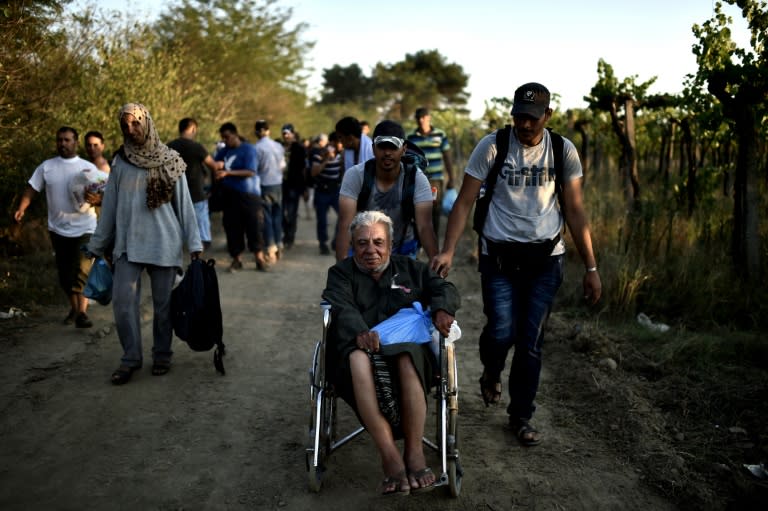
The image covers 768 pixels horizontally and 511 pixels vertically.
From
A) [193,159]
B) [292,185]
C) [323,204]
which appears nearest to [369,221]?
[193,159]

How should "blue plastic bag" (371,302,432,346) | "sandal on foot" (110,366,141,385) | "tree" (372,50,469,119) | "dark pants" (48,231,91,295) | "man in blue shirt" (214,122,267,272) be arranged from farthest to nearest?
"tree" (372,50,469,119) < "man in blue shirt" (214,122,267,272) < "dark pants" (48,231,91,295) < "sandal on foot" (110,366,141,385) < "blue plastic bag" (371,302,432,346)

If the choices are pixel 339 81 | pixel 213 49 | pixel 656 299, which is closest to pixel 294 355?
pixel 656 299

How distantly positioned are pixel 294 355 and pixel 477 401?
67.6 inches

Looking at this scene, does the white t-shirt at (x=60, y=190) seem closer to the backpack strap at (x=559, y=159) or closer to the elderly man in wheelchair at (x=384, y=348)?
the elderly man in wheelchair at (x=384, y=348)

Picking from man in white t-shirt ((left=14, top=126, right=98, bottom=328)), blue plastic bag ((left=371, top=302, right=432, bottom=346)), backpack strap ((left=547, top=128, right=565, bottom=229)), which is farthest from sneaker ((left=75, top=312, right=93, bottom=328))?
backpack strap ((left=547, top=128, right=565, bottom=229))

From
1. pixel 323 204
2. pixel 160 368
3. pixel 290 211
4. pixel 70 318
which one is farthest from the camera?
pixel 290 211

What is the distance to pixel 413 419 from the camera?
3377mm

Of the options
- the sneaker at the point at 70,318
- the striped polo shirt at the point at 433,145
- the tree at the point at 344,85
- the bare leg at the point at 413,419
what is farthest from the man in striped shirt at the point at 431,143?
the tree at the point at 344,85

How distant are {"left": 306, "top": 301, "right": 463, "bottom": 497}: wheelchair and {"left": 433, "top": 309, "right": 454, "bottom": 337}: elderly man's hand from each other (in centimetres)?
5

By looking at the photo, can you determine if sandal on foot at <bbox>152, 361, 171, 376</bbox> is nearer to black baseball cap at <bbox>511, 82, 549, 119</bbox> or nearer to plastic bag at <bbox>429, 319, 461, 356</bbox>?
plastic bag at <bbox>429, 319, 461, 356</bbox>

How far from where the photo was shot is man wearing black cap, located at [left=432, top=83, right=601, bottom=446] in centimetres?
403

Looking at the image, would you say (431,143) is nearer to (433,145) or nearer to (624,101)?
(433,145)

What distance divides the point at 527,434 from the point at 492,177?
1.52 meters

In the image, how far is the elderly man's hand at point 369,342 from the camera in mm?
3480
